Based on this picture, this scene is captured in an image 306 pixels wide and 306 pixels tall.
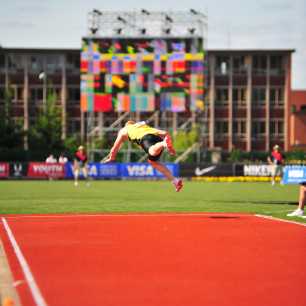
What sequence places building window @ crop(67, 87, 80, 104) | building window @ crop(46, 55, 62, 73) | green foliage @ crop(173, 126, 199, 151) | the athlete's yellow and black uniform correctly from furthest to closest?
building window @ crop(67, 87, 80, 104), building window @ crop(46, 55, 62, 73), green foliage @ crop(173, 126, 199, 151), the athlete's yellow and black uniform

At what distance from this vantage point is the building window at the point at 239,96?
94.4 m

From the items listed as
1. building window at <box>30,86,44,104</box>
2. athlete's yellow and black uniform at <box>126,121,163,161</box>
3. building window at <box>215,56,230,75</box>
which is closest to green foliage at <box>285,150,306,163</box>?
building window at <box>215,56,230,75</box>

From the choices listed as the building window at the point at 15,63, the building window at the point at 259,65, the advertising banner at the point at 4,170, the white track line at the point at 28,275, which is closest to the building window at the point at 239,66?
the building window at the point at 259,65

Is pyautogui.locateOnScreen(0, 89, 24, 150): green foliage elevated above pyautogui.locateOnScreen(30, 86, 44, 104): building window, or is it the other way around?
pyautogui.locateOnScreen(30, 86, 44, 104): building window

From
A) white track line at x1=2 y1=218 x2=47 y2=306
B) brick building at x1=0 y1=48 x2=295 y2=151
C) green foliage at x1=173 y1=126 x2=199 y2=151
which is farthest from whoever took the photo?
brick building at x1=0 y1=48 x2=295 y2=151

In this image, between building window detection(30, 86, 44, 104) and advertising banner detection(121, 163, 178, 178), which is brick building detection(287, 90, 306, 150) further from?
advertising banner detection(121, 163, 178, 178)

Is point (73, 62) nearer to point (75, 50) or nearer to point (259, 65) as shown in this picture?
point (75, 50)

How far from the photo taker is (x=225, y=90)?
94.6 m

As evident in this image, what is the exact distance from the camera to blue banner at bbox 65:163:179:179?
52.9 metres

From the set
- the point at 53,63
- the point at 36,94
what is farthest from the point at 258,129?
the point at 36,94

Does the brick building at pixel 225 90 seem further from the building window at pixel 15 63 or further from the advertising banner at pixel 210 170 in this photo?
the advertising banner at pixel 210 170

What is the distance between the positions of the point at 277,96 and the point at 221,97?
22.2 ft

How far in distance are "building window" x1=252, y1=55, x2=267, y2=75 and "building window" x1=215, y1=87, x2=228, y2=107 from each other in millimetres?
4291

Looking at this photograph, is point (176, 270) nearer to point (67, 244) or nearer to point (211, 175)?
point (67, 244)
